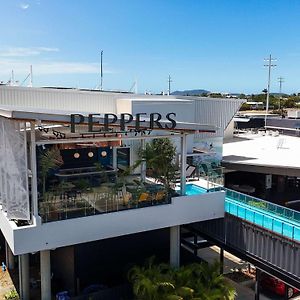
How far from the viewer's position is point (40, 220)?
13.5 meters

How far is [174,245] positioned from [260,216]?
404cm

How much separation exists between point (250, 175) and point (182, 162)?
14987 mm

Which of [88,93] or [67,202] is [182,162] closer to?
[67,202]

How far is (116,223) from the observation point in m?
14.9

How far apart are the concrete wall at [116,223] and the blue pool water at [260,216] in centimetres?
59

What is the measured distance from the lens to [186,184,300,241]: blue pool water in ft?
44.9

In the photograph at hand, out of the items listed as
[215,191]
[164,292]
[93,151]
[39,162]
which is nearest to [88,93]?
[93,151]

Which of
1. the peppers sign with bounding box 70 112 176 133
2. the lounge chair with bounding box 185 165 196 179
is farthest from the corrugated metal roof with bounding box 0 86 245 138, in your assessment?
the peppers sign with bounding box 70 112 176 133

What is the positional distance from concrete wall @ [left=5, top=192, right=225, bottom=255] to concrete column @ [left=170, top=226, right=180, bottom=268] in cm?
84

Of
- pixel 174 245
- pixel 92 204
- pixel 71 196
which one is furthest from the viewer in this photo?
pixel 174 245

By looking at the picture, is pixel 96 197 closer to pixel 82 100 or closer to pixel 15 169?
pixel 15 169

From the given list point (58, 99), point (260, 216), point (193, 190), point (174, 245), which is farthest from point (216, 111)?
point (260, 216)

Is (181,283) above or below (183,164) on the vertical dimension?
below

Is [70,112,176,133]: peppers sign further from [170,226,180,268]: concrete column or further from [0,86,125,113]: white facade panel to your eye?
[0,86,125,113]: white facade panel
